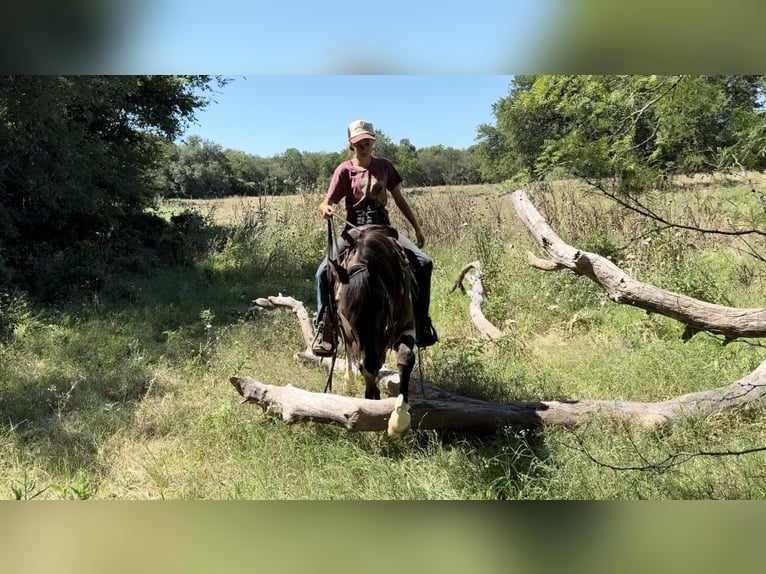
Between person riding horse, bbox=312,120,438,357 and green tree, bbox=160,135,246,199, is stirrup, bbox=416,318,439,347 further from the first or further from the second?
green tree, bbox=160,135,246,199

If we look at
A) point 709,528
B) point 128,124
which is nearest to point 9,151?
point 128,124

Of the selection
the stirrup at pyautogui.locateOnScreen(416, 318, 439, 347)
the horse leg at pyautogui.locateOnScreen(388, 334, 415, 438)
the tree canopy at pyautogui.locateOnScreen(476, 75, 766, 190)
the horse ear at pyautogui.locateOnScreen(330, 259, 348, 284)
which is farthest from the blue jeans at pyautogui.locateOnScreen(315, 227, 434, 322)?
the tree canopy at pyautogui.locateOnScreen(476, 75, 766, 190)

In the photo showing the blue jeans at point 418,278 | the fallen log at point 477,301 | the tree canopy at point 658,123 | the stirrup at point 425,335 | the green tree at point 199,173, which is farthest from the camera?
the green tree at point 199,173

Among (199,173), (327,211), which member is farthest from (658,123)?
(199,173)

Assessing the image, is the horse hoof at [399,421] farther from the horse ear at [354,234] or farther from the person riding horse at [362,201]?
the horse ear at [354,234]

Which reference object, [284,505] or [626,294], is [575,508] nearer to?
[284,505]

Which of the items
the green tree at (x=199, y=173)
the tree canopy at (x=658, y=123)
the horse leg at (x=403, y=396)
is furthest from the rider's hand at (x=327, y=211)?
the green tree at (x=199, y=173)

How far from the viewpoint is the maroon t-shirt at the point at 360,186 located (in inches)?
187

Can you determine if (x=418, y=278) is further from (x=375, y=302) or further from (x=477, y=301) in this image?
(x=477, y=301)

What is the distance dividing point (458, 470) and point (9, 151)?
10753mm

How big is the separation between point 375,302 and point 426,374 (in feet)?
9.38

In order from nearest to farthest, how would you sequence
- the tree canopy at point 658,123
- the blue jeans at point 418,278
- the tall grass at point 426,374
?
the tall grass at point 426,374
the tree canopy at point 658,123
the blue jeans at point 418,278

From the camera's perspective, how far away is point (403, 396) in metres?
4.10
